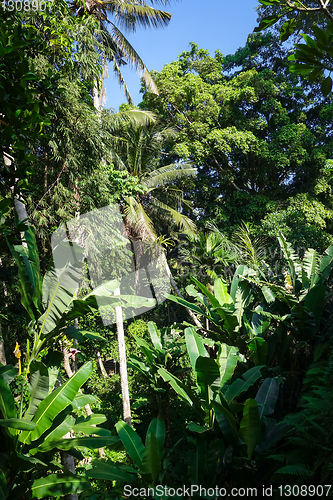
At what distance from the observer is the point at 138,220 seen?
10.2 m

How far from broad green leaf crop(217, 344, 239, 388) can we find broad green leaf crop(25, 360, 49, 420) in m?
2.24

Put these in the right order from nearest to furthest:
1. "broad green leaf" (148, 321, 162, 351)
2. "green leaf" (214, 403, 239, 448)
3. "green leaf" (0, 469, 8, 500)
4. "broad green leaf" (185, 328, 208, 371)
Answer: "green leaf" (0, 469, 8, 500)
"green leaf" (214, 403, 239, 448)
"broad green leaf" (185, 328, 208, 371)
"broad green leaf" (148, 321, 162, 351)

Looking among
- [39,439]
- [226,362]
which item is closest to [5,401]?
[39,439]

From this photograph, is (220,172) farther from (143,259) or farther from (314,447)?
(314,447)

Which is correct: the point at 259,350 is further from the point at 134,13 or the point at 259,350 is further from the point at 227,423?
the point at 134,13

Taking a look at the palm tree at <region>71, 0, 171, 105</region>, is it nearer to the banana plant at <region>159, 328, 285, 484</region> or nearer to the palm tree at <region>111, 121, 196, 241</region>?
the palm tree at <region>111, 121, 196, 241</region>

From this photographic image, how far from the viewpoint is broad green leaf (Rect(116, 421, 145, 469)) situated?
11.2 feet

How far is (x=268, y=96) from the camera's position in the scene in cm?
1299

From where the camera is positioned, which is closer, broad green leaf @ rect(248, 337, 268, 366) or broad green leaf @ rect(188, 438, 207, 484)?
broad green leaf @ rect(188, 438, 207, 484)

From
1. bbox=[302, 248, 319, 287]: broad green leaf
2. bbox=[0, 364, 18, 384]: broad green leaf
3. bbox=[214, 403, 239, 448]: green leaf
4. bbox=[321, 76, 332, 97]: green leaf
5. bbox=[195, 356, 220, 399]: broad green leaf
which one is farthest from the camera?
bbox=[302, 248, 319, 287]: broad green leaf

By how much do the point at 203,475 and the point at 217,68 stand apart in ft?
50.2

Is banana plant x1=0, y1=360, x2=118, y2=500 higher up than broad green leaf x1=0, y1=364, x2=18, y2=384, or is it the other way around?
broad green leaf x1=0, y1=364, x2=18, y2=384

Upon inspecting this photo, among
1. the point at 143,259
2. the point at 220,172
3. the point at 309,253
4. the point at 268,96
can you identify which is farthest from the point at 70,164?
the point at 268,96

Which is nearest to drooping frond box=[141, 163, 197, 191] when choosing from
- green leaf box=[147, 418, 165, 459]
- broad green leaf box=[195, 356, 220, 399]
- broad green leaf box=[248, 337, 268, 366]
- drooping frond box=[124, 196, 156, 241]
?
drooping frond box=[124, 196, 156, 241]
